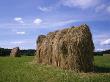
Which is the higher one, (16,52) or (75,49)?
(16,52)

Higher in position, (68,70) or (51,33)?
(51,33)

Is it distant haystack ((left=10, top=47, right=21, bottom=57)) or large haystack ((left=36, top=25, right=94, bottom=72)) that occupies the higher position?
distant haystack ((left=10, top=47, right=21, bottom=57))

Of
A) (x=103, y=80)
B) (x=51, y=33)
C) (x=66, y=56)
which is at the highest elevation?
(x=51, y=33)

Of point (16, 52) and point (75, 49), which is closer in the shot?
point (75, 49)

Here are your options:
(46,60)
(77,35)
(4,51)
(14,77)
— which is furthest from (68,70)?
(4,51)

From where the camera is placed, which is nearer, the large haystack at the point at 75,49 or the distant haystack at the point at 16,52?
the large haystack at the point at 75,49

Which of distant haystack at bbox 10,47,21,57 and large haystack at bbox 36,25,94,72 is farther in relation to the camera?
distant haystack at bbox 10,47,21,57

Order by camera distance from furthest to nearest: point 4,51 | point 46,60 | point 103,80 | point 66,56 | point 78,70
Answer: point 4,51 → point 46,60 → point 66,56 → point 78,70 → point 103,80

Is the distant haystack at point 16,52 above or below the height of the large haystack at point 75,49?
above

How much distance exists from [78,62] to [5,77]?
5442 millimetres

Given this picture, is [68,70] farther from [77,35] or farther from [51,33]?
[51,33]

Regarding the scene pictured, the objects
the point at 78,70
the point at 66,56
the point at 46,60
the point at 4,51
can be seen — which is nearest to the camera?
the point at 78,70

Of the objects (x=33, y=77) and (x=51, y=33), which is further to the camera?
(x=51, y=33)

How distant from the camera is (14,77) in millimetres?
22688
